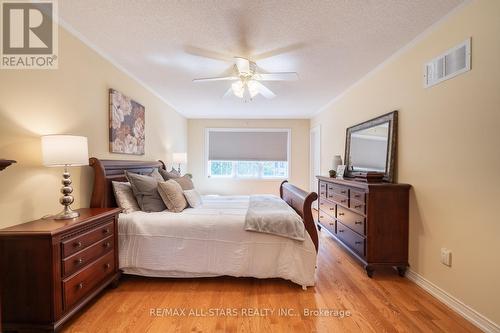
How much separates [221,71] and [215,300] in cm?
266

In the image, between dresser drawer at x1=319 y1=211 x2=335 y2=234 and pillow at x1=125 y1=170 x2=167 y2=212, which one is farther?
dresser drawer at x1=319 y1=211 x2=335 y2=234

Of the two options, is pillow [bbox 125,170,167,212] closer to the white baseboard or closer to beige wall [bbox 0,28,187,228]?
beige wall [bbox 0,28,187,228]

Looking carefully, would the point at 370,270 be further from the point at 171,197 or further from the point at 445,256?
the point at 171,197

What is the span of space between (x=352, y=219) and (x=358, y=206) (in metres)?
0.25

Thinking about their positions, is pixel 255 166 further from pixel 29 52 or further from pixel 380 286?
pixel 29 52

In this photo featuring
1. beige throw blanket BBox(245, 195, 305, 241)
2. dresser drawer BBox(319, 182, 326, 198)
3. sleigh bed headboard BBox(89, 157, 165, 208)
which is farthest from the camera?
dresser drawer BBox(319, 182, 326, 198)

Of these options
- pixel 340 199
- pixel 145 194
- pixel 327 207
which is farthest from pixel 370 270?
pixel 145 194

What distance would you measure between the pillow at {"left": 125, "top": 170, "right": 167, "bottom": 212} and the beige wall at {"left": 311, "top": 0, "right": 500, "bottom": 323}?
276 cm

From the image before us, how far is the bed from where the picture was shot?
229 centimetres

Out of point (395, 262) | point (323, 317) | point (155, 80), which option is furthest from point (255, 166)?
point (323, 317)

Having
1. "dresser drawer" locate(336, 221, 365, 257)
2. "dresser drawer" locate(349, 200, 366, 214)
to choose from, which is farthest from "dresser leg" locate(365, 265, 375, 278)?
"dresser drawer" locate(349, 200, 366, 214)

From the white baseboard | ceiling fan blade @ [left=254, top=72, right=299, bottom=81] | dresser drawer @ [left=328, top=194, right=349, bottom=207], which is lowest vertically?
the white baseboard

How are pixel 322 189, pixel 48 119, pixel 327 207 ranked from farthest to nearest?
pixel 322 189 < pixel 327 207 < pixel 48 119

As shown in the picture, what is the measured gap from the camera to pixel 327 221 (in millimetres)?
3752
